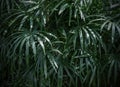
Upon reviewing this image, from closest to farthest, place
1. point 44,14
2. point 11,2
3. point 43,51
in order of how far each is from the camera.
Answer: point 43,51 → point 44,14 → point 11,2

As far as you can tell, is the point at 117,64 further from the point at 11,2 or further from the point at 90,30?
the point at 11,2

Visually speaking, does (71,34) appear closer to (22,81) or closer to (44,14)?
(44,14)

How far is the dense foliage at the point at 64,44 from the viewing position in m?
2.17

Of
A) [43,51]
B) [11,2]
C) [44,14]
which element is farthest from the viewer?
[11,2]

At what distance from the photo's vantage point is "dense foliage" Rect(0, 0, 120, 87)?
85.5 inches

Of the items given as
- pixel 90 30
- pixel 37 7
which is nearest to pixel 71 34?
pixel 90 30

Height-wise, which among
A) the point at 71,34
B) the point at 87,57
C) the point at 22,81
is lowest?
the point at 22,81

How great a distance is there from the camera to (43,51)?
6.97 feet

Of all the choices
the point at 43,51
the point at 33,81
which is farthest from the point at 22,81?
the point at 43,51

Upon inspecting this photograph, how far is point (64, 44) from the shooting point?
2.24m

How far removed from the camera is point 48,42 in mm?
2172

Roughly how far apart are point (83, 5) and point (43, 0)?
318 millimetres

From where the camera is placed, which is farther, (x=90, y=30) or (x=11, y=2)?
(x=11, y=2)

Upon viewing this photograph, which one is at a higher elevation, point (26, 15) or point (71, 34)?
point (26, 15)
